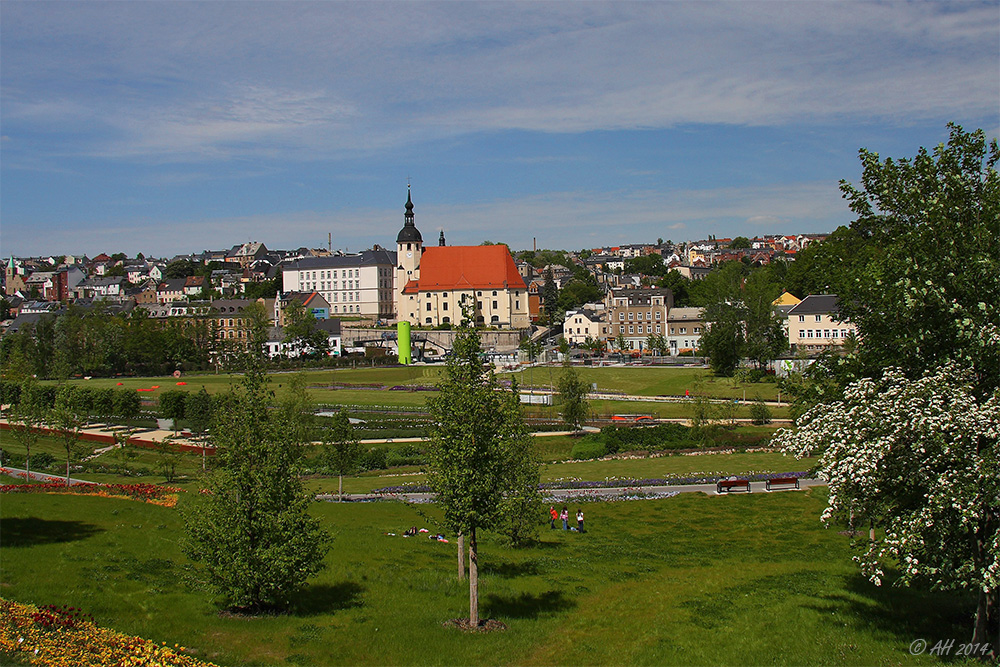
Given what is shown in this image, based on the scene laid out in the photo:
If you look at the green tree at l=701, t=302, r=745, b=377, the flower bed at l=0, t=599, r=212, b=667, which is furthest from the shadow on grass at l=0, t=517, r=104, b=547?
the green tree at l=701, t=302, r=745, b=377

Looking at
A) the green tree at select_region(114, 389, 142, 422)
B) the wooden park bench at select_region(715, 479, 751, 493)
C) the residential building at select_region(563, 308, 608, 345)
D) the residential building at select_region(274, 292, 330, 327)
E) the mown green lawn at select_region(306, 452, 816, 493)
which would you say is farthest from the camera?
the residential building at select_region(274, 292, 330, 327)

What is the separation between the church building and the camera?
4830 inches

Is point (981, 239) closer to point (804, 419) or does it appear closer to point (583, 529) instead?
point (804, 419)

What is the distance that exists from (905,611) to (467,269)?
11272cm

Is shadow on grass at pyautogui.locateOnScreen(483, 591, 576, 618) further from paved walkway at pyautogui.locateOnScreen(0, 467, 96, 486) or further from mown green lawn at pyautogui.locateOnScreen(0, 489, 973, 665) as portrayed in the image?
paved walkway at pyautogui.locateOnScreen(0, 467, 96, 486)

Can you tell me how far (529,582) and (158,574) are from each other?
25.7 feet

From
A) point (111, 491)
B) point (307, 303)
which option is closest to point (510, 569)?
point (111, 491)

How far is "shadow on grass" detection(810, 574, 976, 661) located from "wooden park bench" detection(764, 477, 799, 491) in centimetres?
1442

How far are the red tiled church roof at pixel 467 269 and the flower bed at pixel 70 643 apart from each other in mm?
110738

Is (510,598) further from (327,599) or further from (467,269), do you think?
(467,269)

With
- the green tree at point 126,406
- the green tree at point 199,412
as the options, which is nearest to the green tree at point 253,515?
the green tree at point 199,412

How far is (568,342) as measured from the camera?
377ft

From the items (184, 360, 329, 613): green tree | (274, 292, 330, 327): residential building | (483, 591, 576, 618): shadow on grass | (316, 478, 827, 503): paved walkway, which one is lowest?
(316, 478, 827, 503): paved walkway

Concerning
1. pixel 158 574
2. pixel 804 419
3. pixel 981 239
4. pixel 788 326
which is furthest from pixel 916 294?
pixel 788 326
